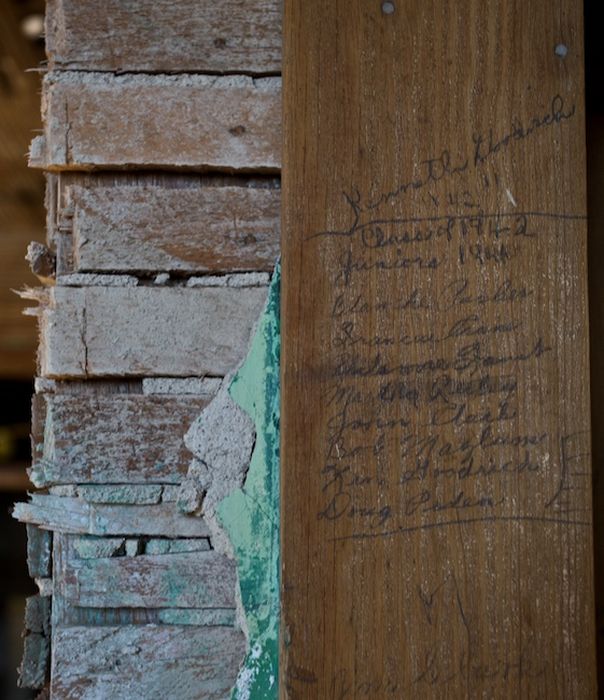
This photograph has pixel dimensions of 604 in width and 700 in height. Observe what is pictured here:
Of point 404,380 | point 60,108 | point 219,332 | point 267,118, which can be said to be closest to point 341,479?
point 404,380

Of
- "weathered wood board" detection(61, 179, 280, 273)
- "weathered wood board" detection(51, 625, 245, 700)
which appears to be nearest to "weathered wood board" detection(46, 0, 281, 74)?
"weathered wood board" detection(61, 179, 280, 273)

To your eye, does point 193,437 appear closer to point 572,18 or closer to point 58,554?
point 58,554

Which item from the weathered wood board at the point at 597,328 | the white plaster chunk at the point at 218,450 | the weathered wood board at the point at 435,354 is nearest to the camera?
the weathered wood board at the point at 435,354

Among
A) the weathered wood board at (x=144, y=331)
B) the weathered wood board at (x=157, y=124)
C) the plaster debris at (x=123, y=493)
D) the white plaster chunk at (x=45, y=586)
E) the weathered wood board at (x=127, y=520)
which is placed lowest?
the white plaster chunk at (x=45, y=586)

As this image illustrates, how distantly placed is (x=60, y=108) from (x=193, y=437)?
0.56 meters

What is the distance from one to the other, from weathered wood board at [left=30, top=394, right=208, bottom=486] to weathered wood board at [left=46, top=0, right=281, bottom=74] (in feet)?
1.74

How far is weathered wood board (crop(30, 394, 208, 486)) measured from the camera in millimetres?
1342

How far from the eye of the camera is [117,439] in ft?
4.42

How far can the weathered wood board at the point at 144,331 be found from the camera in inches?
53.3

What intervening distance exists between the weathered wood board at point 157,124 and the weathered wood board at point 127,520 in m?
0.53

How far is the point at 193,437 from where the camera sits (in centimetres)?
135

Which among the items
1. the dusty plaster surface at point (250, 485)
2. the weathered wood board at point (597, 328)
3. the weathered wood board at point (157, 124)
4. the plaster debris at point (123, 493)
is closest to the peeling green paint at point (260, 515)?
the dusty plaster surface at point (250, 485)

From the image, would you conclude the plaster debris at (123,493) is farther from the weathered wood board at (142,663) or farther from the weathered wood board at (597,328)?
the weathered wood board at (597,328)

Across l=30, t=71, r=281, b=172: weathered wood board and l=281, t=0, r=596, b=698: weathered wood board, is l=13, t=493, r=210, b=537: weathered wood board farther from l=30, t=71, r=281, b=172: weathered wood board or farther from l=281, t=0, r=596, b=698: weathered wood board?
l=30, t=71, r=281, b=172: weathered wood board
